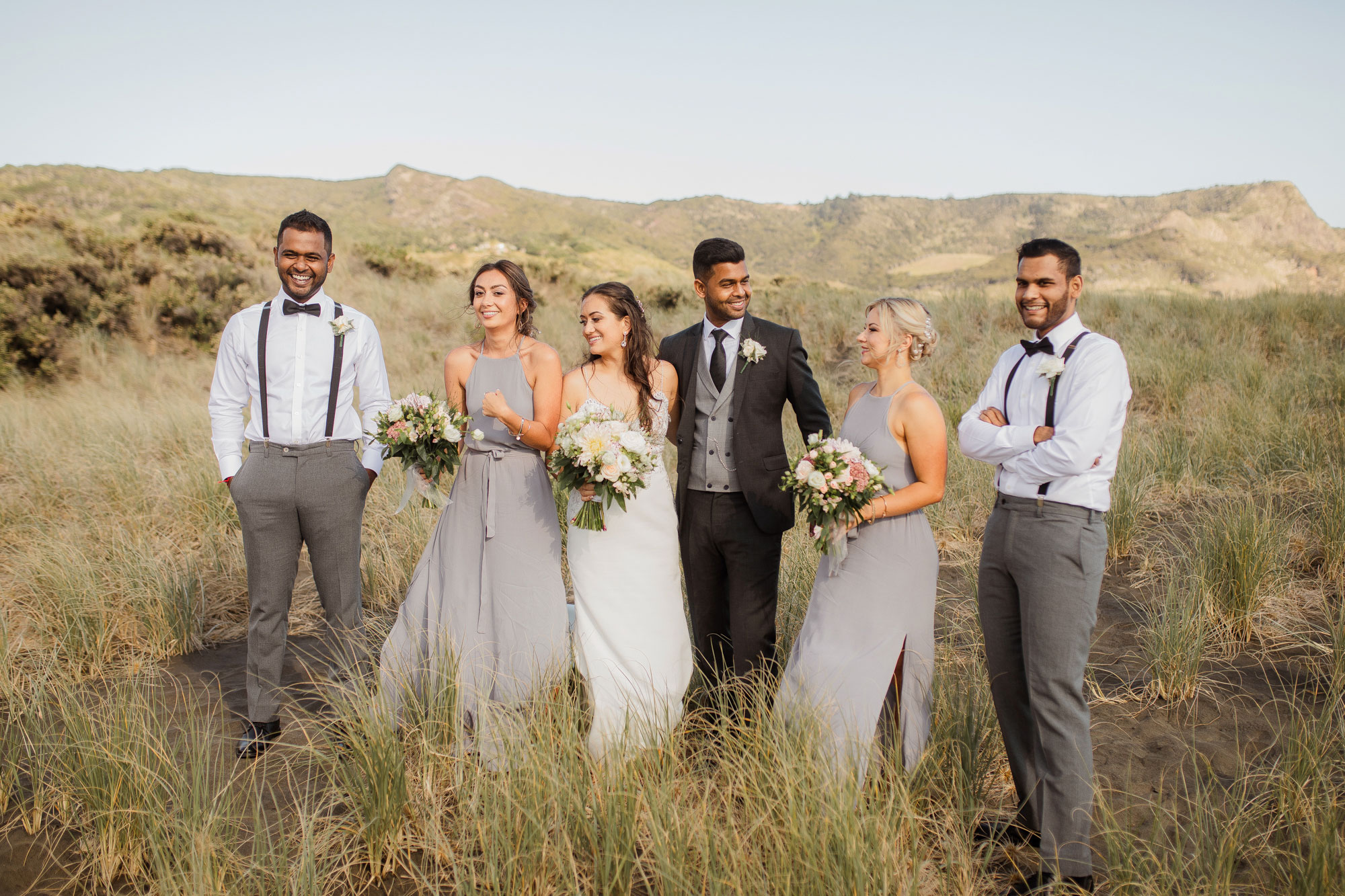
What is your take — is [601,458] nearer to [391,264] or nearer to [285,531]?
[285,531]

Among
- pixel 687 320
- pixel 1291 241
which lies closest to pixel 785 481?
pixel 687 320

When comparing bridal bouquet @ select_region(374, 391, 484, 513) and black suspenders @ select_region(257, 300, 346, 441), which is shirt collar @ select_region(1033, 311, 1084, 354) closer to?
bridal bouquet @ select_region(374, 391, 484, 513)

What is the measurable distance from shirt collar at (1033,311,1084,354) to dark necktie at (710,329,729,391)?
1.50 meters

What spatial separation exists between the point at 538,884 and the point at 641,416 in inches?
83.7

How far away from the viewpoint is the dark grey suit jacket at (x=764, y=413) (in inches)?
149

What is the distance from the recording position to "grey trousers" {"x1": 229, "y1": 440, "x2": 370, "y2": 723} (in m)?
3.91

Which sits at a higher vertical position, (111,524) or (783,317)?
(783,317)

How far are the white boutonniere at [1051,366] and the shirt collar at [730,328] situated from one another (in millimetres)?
1444

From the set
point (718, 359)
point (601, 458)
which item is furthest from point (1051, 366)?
point (601, 458)

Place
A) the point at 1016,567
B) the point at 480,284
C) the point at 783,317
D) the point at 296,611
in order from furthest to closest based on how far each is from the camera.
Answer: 1. the point at 783,317
2. the point at 296,611
3. the point at 480,284
4. the point at 1016,567

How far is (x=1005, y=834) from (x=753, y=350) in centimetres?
235

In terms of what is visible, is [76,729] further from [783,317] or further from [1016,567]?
[783,317]

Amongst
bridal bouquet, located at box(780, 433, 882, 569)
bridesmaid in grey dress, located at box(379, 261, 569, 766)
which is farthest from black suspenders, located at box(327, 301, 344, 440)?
bridal bouquet, located at box(780, 433, 882, 569)

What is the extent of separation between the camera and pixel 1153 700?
4.31 meters
